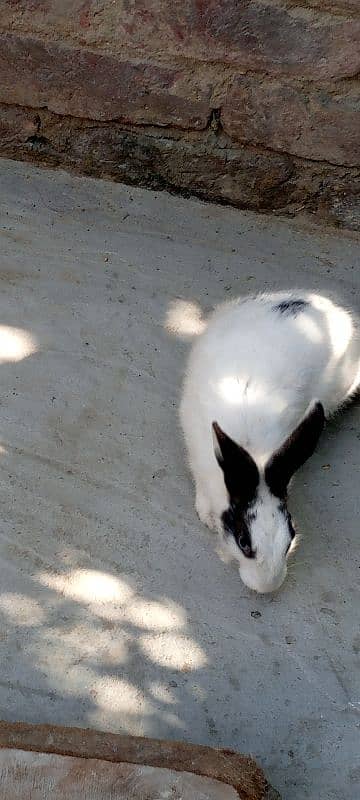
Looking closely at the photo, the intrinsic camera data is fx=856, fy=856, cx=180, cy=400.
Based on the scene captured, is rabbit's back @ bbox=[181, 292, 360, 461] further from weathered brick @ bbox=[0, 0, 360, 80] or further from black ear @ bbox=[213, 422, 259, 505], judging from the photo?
weathered brick @ bbox=[0, 0, 360, 80]

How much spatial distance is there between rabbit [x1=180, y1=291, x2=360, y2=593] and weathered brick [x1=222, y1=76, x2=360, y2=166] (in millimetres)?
884

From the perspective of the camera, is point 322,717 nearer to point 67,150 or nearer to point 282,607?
point 282,607

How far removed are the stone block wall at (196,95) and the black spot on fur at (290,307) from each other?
1029 mm

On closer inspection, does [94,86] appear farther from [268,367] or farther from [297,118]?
[268,367]

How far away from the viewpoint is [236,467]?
99.6 inches

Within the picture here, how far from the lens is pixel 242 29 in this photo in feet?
11.4

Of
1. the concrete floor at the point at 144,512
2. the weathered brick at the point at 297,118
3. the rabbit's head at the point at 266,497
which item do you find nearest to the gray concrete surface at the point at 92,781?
the concrete floor at the point at 144,512

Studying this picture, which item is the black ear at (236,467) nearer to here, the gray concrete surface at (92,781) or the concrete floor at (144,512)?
the concrete floor at (144,512)

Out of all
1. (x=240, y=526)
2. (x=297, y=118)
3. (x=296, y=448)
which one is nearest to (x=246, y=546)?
(x=240, y=526)

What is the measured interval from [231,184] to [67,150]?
785mm

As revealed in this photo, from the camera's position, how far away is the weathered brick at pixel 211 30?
11.2 ft

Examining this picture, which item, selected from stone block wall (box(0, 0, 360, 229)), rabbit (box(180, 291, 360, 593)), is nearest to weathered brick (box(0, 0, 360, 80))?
stone block wall (box(0, 0, 360, 229))

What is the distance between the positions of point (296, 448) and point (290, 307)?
67cm

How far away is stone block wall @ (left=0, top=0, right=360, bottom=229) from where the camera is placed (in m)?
3.48
